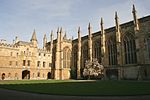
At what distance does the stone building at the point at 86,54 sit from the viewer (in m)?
42.8

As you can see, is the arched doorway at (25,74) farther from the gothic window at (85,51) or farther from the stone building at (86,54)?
the gothic window at (85,51)

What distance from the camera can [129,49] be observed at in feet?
151

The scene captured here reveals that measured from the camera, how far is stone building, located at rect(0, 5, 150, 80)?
42812 millimetres

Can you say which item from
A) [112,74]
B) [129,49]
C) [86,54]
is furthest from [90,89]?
[86,54]

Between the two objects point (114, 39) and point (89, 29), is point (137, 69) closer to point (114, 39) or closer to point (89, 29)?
point (114, 39)

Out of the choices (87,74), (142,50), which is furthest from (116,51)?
(87,74)

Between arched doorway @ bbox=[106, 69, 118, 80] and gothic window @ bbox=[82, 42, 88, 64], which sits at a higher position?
gothic window @ bbox=[82, 42, 88, 64]

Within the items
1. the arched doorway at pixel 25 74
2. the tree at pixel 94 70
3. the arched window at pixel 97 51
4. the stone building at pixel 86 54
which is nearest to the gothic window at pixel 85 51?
the stone building at pixel 86 54

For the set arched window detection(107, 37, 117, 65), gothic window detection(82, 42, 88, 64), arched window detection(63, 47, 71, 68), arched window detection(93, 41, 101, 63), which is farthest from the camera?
arched window detection(63, 47, 71, 68)

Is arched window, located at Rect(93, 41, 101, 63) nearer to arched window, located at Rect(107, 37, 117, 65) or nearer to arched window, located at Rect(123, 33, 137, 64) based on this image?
arched window, located at Rect(107, 37, 117, 65)

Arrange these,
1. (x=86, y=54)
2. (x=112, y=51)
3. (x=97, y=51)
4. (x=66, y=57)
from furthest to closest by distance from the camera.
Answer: (x=66, y=57) < (x=86, y=54) < (x=97, y=51) < (x=112, y=51)

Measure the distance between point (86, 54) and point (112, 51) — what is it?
41.4ft

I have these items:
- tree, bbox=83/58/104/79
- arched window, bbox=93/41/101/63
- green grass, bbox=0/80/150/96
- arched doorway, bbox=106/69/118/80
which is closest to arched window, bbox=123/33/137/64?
arched doorway, bbox=106/69/118/80

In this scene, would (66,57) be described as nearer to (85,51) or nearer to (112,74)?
(85,51)
